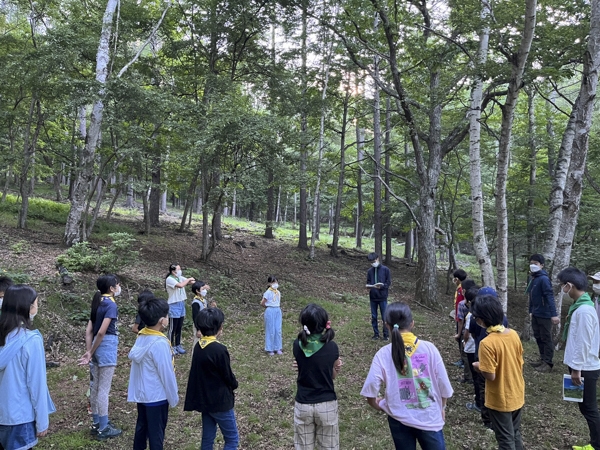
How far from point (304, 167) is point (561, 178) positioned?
30.5 ft

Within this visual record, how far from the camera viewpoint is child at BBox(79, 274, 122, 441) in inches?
169

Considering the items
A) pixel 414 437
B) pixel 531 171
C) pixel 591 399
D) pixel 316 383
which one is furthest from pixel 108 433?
pixel 531 171

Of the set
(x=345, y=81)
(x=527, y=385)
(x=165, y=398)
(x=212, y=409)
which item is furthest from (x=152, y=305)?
(x=345, y=81)

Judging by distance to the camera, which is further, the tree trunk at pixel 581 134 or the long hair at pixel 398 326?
the tree trunk at pixel 581 134

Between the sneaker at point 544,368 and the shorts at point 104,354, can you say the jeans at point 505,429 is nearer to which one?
the shorts at point 104,354

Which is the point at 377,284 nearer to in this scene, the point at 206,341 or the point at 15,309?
the point at 206,341

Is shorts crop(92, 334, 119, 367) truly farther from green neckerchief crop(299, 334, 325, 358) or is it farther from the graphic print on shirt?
the graphic print on shirt

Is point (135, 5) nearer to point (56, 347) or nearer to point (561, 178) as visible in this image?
point (56, 347)

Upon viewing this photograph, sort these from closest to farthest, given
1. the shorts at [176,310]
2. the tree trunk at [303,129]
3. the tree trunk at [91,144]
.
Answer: the shorts at [176,310] < the tree trunk at [91,144] < the tree trunk at [303,129]

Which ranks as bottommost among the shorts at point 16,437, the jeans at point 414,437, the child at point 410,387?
the shorts at point 16,437

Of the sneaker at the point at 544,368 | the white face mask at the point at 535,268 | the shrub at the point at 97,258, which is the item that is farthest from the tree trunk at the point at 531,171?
the shrub at the point at 97,258

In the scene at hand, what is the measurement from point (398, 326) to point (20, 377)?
3.00 meters

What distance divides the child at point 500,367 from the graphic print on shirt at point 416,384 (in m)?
0.80

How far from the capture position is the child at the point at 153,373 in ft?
11.2
